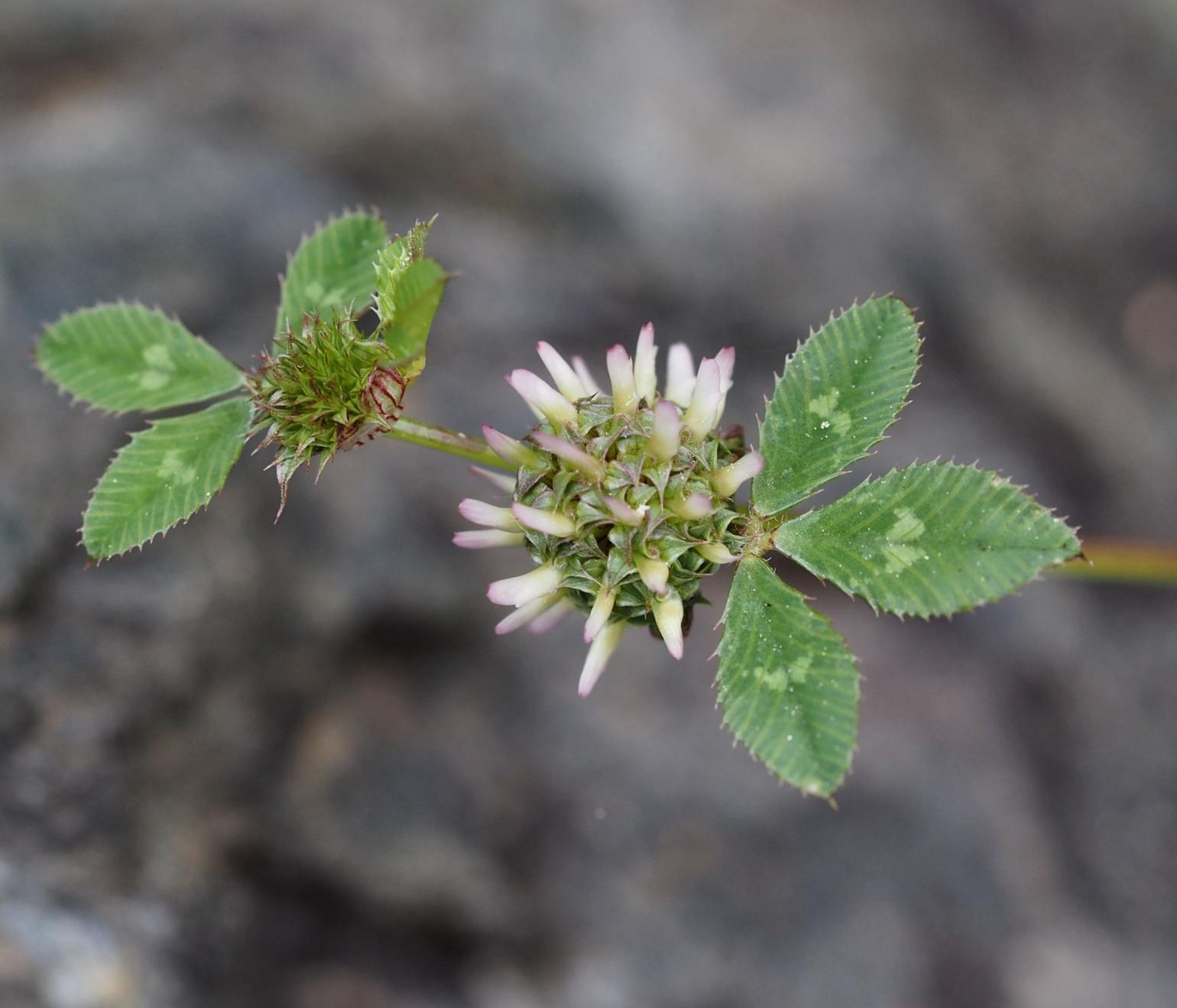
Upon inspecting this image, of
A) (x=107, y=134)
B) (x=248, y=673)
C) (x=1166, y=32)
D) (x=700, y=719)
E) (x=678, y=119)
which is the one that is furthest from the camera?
(x=1166, y=32)

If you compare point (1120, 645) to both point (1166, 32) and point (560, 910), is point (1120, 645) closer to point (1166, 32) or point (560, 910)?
point (560, 910)

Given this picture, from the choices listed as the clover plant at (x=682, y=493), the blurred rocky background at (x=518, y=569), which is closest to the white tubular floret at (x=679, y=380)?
the clover plant at (x=682, y=493)

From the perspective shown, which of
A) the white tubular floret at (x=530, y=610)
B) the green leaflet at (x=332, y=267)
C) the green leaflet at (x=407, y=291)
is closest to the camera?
the green leaflet at (x=407, y=291)

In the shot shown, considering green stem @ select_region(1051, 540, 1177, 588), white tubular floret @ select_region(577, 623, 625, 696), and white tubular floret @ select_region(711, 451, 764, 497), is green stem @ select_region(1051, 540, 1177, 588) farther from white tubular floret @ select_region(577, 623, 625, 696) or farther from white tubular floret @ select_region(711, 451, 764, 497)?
white tubular floret @ select_region(577, 623, 625, 696)

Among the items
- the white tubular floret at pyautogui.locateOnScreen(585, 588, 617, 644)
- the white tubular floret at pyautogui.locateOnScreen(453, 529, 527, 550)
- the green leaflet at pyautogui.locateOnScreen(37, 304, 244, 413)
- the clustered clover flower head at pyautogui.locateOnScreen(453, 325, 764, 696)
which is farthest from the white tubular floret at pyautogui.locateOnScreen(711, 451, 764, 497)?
the green leaflet at pyautogui.locateOnScreen(37, 304, 244, 413)

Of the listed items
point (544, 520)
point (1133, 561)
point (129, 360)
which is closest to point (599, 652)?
point (544, 520)

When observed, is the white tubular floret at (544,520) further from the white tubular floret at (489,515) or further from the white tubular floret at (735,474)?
the white tubular floret at (735,474)

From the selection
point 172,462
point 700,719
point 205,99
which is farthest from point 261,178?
point 700,719
